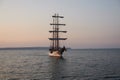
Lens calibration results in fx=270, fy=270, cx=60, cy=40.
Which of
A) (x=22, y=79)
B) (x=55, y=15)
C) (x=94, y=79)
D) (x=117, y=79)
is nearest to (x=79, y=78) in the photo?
(x=94, y=79)

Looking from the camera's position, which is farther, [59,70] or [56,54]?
[56,54]

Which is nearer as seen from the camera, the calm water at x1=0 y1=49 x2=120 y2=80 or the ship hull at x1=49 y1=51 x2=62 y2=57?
the calm water at x1=0 y1=49 x2=120 y2=80

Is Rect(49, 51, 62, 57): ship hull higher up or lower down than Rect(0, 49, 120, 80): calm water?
lower down

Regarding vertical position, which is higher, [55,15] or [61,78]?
[55,15]

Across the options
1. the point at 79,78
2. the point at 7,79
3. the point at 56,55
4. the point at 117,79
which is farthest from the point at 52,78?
the point at 56,55

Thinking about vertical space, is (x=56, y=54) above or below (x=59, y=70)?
below

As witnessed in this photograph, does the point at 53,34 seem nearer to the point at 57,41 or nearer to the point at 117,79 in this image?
the point at 57,41

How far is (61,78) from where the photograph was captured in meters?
36.5

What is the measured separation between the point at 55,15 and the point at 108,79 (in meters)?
69.7

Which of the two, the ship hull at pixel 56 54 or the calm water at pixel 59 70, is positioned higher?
the calm water at pixel 59 70

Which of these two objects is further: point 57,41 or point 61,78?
point 57,41

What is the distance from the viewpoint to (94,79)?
35.2 m

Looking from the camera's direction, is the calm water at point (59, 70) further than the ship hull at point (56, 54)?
No

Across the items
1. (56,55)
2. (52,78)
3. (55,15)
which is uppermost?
(55,15)
